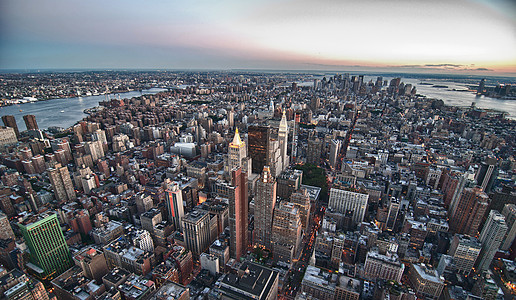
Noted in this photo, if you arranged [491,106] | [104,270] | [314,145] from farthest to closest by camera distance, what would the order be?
[491,106]
[314,145]
[104,270]

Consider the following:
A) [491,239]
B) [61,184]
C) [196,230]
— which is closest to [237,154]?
[196,230]

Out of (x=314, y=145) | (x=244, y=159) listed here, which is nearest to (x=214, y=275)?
(x=244, y=159)

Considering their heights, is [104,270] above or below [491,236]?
below

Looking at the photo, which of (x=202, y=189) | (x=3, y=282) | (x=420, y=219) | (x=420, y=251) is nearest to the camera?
(x=3, y=282)

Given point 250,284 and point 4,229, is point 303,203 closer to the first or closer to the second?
point 250,284

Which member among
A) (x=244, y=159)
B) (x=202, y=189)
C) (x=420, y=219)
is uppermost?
(x=244, y=159)

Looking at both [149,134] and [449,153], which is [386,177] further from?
[149,134]

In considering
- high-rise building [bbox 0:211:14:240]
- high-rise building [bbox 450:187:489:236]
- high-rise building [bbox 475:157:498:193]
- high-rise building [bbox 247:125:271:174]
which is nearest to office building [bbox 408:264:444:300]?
high-rise building [bbox 450:187:489:236]

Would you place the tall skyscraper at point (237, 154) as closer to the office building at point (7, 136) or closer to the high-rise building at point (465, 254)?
the high-rise building at point (465, 254)

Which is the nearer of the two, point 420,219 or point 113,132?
point 420,219
